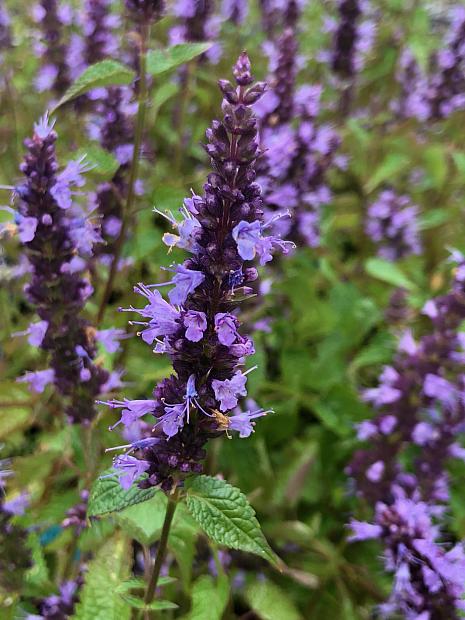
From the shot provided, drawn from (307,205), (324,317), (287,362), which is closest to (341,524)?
(287,362)

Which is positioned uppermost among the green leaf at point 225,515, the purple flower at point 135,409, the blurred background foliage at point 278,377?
the purple flower at point 135,409

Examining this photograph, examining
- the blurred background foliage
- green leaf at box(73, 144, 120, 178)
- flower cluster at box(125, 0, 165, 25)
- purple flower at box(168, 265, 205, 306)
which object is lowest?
the blurred background foliage

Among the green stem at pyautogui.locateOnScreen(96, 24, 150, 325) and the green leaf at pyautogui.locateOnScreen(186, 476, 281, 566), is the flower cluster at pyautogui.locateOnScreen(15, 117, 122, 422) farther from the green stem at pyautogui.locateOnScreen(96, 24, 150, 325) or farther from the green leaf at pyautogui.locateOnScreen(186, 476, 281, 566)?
the green leaf at pyautogui.locateOnScreen(186, 476, 281, 566)

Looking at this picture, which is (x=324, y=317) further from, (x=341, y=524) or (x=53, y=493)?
(x=53, y=493)

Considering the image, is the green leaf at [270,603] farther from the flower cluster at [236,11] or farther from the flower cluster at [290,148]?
the flower cluster at [236,11]

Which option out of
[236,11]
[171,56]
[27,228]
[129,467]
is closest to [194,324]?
[129,467]

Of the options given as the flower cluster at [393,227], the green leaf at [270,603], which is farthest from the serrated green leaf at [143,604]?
the flower cluster at [393,227]

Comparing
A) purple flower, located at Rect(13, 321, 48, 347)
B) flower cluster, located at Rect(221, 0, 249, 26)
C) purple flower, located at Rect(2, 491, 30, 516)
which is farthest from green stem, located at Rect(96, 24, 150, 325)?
flower cluster, located at Rect(221, 0, 249, 26)
